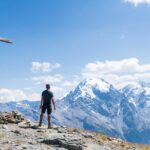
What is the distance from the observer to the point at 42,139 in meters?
24.1

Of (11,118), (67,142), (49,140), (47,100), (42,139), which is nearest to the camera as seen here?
(67,142)

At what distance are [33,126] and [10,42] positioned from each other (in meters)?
7.99

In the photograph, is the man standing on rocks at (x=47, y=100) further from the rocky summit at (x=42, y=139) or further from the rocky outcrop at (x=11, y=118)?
the rocky outcrop at (x=11, y=118)

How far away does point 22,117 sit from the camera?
32656 millimetres

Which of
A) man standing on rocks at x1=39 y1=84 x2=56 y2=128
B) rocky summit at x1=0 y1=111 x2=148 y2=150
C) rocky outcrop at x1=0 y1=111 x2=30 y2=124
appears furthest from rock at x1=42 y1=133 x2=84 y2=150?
rocky outcrop at x1=0 y1=111 x2=30 y2=124

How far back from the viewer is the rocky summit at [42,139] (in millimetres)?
22547

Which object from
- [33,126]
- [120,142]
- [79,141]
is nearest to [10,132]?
[33,126]

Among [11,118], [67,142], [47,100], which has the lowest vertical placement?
[67,142]

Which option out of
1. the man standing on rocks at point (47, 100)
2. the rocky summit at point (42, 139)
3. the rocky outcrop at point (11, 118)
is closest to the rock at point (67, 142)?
the rocky summit at point (42, 139)

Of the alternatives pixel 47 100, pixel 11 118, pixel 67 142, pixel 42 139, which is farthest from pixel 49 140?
pixel 11 118

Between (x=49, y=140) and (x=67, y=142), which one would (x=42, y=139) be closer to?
(x=49, y=140)

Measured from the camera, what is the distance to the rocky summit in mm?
22547

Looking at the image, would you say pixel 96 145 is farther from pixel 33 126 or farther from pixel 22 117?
pixel 22 117

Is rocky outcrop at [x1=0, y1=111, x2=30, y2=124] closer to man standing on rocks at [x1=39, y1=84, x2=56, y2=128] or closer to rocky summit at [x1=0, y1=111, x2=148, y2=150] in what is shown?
rocky summit at [x1=0, y1=111, x2=148, y2=150]
